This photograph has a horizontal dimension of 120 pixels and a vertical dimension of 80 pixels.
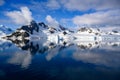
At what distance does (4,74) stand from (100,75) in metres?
19.2

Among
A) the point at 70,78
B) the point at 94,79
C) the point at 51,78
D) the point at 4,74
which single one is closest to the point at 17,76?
the point at 4,74

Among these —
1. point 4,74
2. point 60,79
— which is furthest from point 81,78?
point 4,74

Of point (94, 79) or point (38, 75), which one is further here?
point (38, 75)

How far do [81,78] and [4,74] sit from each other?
50.0 feet

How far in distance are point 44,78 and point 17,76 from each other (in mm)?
5357

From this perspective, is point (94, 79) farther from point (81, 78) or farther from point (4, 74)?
point (4, 74)

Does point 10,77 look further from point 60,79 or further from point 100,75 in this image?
point 100,75

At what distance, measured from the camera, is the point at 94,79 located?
30406mm

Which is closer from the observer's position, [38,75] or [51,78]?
[51,78]

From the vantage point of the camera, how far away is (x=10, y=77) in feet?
102

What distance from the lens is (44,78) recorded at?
30516 millimetres

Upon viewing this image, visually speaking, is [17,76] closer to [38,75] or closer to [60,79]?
[38,75]

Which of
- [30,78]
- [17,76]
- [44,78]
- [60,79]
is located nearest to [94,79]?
[60,79]

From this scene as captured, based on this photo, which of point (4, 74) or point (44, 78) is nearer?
point (44, 78)
